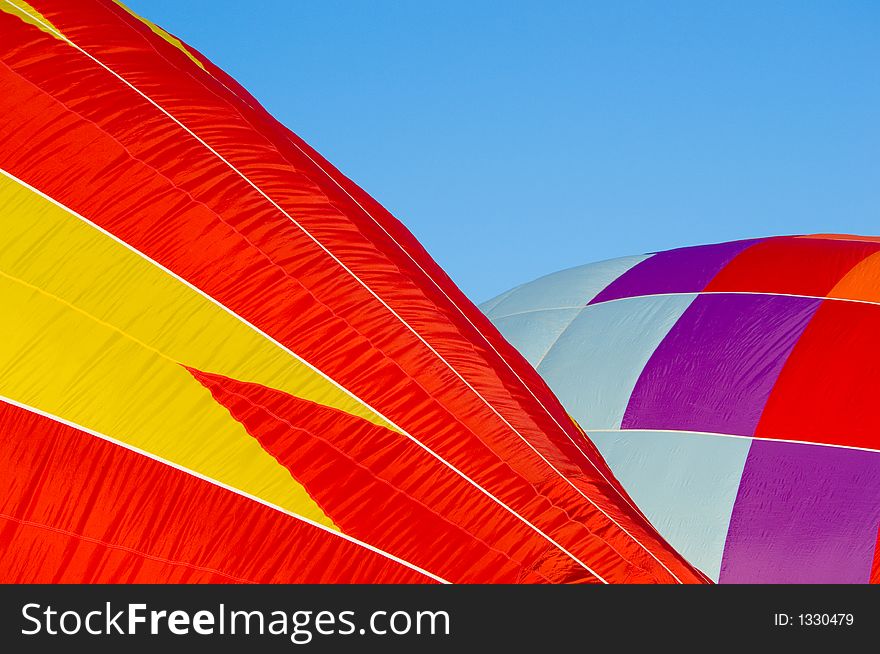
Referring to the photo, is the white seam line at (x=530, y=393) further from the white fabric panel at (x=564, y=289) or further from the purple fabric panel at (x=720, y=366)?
the white fabric panel at (x=564, y=289)

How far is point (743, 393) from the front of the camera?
12.6 feet

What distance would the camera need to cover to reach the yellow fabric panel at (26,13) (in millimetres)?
2203

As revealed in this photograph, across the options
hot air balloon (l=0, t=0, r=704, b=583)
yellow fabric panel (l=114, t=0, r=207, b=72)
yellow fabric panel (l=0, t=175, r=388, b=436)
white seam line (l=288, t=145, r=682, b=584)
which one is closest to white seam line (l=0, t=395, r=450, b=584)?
hot air balloon (l=0, t=0, r=704, b=583)

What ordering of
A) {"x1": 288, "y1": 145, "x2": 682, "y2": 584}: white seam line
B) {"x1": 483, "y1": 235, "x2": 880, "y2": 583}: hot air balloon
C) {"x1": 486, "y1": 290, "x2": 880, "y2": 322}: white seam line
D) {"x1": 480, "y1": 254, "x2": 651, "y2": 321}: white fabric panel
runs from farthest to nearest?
{"x1": 480, "y1": 254, "x2": 651, "y2": 321}: white fabric panel, {"x1": 486, "y1": 290, "x2": 880, "y2": 322}: white seam line, {"x1": 483, "y1": 235, "x2": 880, "y2": 583}: hot air balloon, {"x1": 288, "y1": 145, "x2": 682, "y2": 584}: white seam line

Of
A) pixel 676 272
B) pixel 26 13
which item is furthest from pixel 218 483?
pixel 676 272

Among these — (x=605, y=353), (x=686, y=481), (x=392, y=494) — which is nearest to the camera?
(x=392, y=494)

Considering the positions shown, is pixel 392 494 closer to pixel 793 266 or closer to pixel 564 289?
pixel 793 266

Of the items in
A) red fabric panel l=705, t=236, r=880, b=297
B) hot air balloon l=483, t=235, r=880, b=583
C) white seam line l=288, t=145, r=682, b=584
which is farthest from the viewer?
red fabric panel l=705, t=236, r=880, b=297

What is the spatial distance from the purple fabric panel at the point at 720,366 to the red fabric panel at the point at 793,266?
0.09m

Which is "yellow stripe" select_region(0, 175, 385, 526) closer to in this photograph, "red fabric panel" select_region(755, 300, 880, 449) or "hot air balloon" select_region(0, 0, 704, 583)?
"hot air balloon" select_region(0, 0, 704, 583)

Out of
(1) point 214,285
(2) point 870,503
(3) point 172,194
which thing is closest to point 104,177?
(3) point 172,194

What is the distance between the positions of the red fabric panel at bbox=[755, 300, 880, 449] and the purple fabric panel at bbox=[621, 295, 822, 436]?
0.15 ft

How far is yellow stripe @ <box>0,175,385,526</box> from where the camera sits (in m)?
1.86

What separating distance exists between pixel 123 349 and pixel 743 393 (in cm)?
248
